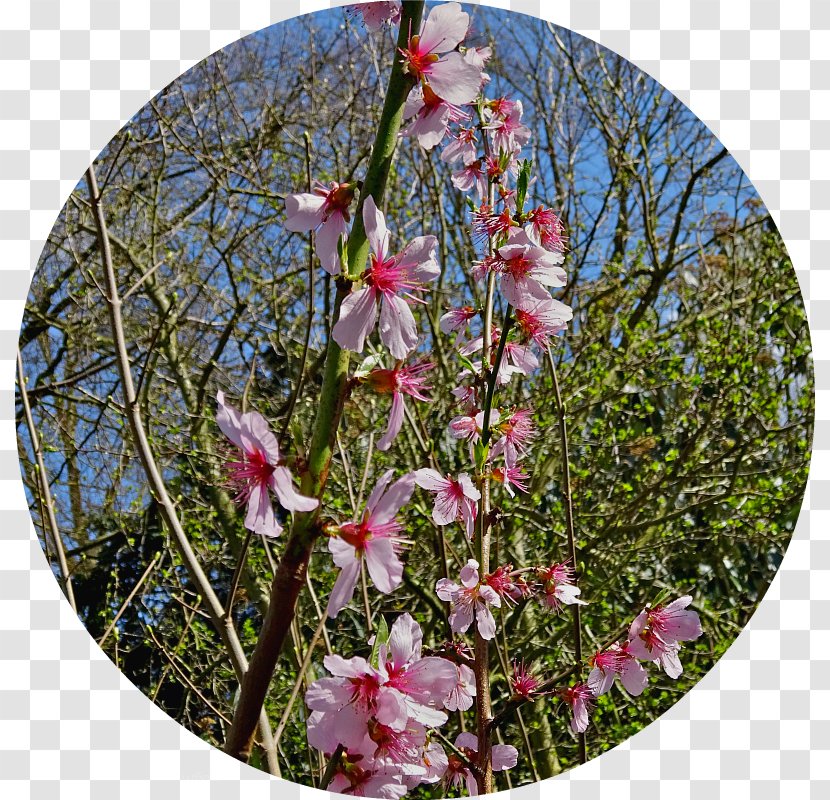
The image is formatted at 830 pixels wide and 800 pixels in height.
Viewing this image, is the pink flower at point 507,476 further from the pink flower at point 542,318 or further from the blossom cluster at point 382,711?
the blossom cluster at point 382,711

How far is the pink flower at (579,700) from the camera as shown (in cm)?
99

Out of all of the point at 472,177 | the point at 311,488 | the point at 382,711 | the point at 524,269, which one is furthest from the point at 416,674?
the point at 472,177

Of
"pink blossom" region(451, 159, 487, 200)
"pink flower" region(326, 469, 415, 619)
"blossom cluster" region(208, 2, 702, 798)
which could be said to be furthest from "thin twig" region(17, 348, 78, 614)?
"pink blossom" region(451, 159, 487, 200)

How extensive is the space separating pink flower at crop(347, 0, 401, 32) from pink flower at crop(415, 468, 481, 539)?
497 mm

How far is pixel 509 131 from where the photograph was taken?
108 cm

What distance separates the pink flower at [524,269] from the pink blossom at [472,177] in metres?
0.21

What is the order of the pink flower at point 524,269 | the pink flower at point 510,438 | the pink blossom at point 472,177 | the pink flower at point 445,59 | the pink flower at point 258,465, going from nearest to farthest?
the pink flower at point 258,465 → the pink flower at point 445,59 → the pink flower at point 524,269 → the pink flower at point 510,438 → the pink blossom at point 472,177

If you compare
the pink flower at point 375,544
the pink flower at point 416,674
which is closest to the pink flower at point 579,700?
the pink flower at point 416,674

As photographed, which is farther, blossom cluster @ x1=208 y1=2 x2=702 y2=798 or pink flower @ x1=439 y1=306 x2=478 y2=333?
pink flower @ x1=439 y1=306 x2=478 y2=333

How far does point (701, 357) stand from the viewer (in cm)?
158

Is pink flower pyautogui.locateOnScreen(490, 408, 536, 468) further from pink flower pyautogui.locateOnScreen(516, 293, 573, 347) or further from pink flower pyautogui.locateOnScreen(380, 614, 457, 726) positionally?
pink flower pyautogui.locateOnScreen(380, 614, 457, 726)

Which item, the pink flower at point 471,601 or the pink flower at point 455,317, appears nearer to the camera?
the pink flower at point 471,601

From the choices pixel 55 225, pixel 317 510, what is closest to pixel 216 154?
pixel 55 225

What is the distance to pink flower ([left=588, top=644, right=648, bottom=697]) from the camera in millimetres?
951
